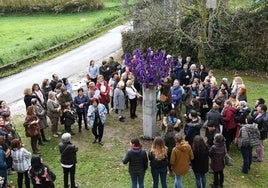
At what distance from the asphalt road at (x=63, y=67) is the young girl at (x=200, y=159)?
35.4ft

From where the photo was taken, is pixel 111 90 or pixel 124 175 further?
pixel 111 90

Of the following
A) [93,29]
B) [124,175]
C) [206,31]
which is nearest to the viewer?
[124,175]

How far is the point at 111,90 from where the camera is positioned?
15664 mm

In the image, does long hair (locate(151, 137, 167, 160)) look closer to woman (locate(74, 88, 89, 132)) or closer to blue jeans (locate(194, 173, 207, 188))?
blue jeans (locate(194, 173, 207, 188))

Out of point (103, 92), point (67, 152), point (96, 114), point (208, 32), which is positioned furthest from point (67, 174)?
point (208, 32)

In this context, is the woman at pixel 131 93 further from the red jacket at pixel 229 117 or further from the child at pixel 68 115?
the red jacket at pixel 229 117

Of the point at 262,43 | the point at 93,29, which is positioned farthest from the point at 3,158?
the point at 93,29

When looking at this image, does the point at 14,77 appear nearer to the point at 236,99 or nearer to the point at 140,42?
the point at 140,42

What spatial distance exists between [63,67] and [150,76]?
494 inches

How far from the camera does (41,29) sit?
3400cm

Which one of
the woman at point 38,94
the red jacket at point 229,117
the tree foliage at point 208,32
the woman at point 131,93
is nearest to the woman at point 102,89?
the woman at point 131,93

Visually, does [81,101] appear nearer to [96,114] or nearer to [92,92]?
[92,92]

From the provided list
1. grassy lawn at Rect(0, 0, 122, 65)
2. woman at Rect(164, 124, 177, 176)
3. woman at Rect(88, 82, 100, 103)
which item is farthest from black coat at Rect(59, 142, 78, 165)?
grassy lawn at Rect(0, 0, 122, 65)

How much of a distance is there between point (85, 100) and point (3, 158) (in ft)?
15.3
